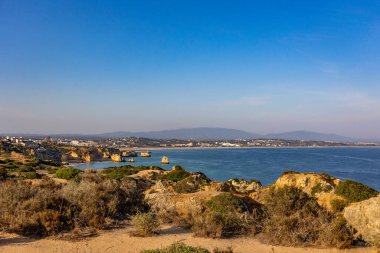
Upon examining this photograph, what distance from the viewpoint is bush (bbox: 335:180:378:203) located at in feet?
48.5

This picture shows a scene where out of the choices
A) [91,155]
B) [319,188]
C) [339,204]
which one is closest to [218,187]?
[319,188]

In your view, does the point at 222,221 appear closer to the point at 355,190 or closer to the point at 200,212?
the point at 200,212

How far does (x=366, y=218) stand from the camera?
12211 millimetres

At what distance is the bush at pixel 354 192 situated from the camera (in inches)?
582

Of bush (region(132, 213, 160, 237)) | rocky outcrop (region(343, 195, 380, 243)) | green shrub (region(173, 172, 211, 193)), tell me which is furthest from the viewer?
green shrub (region(173, 172, 211, 193))

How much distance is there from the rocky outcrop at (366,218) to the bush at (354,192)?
2017 mm

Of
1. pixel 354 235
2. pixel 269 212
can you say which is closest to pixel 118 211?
pixel 269 212

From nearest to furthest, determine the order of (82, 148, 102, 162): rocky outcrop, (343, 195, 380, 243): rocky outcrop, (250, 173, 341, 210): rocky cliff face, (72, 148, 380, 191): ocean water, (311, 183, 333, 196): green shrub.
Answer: (343, 195, 380, 243): rocky outcrop, (250, 173, 341, 210): rocky cliff face, (311, 183, 333, 196): green shrub, (72, 148, 380, 191): ocean water, (82, 148, 102, 162): rocky outcrop

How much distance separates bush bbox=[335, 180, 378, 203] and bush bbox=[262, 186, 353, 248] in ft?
5.69

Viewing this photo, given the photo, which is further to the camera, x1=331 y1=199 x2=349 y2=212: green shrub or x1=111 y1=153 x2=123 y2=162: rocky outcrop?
x1=111 y1=153 x2=123 y2=162: rocky outcrop

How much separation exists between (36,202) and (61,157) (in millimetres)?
97135

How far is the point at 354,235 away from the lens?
11945 mm

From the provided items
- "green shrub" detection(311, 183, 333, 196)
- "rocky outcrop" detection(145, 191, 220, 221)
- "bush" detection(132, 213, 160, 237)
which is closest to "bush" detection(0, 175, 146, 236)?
"rocky outcrop" detection(145, 191, 220, 221)

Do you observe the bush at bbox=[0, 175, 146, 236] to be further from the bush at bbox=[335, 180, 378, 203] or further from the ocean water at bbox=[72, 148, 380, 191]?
the ocean water at bbox=[72, 148, 380, 191]
